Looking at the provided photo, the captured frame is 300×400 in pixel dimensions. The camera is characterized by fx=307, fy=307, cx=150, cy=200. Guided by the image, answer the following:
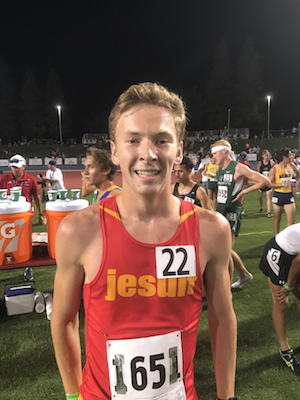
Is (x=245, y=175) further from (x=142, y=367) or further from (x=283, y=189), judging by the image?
(x=142, y=367)

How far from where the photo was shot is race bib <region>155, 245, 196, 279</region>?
4.48 feet

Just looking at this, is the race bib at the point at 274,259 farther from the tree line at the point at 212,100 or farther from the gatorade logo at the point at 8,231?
the tree line at the point at 212,100

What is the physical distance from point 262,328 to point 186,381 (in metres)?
3.11

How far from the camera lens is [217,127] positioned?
60188 millimetres

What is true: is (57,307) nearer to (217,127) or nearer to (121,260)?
(121,260)

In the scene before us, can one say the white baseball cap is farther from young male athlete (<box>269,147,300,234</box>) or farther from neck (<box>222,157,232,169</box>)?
young male athlete (<box>269,147,300,234</box>)

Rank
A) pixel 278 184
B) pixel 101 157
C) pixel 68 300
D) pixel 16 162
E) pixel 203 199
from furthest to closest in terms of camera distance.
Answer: pixel 278 184 → pixel 16 162 → pixel 203 199 → pixel 101 157 → pixel 68 300

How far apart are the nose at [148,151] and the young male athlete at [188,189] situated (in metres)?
3.47

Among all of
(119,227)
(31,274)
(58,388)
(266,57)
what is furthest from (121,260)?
(266,57)

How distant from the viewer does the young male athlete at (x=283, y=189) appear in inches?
299

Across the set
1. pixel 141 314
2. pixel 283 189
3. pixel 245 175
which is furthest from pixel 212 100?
pixel 141 314

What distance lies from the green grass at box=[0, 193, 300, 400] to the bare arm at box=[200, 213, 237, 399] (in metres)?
1.79

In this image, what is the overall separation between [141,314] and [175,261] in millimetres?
275

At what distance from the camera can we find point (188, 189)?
16.3 ft
